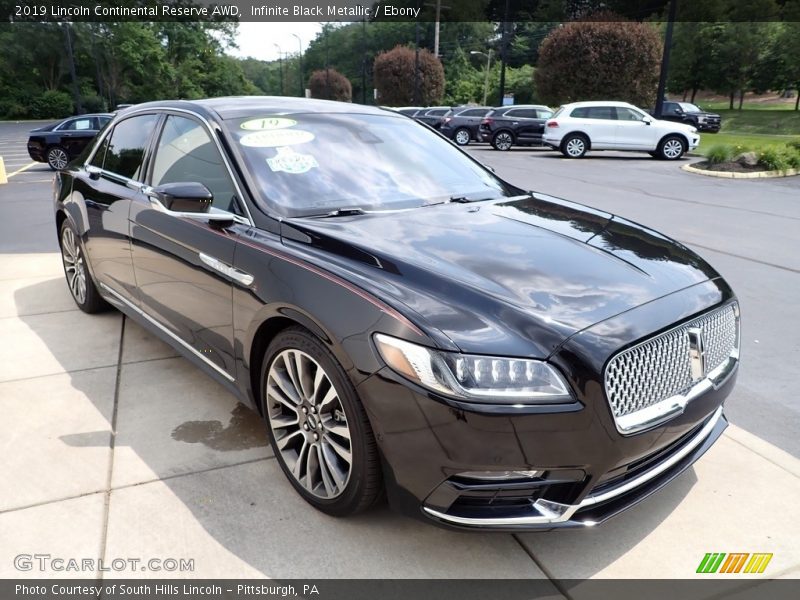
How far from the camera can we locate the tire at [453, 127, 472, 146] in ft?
86.2

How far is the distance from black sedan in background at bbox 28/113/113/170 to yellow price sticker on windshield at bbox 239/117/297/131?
1543 cm

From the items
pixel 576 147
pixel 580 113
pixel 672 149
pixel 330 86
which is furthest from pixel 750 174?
pixel 330 86

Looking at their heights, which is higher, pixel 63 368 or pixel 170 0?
pixel 170 0

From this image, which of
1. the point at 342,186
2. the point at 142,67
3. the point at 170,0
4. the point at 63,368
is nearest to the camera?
the point at 342,186

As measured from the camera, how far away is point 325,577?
235cm

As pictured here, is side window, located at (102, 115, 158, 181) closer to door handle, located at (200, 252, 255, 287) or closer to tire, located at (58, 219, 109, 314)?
tire, located at (58, 219, 109, 314)

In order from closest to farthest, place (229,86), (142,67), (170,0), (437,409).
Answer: (437,409) < (142,67) < (170,0) < (229,86)

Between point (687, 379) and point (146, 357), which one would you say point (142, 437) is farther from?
point (687, 379)

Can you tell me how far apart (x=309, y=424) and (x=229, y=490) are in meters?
0.57

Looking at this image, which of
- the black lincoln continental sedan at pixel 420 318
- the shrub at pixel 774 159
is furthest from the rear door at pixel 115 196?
the shrub at pixel 774 159

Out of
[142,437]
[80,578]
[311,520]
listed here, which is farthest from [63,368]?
[311,520]

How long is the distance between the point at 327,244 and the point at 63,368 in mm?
2527

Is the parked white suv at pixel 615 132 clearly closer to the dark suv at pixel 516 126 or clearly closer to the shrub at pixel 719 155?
the shrub at pixel 719 155

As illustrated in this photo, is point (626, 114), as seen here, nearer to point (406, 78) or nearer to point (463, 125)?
point (463, 125)
